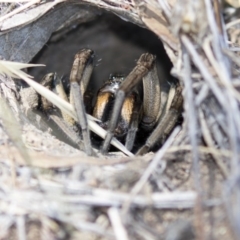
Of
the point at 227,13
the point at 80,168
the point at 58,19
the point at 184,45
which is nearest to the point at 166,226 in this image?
the point at 80,168

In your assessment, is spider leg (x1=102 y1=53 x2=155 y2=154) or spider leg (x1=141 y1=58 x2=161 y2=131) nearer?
spider leg (x1=102 y1=53 x2=155 y2=154)

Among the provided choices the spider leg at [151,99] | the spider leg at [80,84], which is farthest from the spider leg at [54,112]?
the spider leg at [151,99]

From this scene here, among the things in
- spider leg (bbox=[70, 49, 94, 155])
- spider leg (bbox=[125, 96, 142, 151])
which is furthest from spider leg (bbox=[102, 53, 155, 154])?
spider leg (bbox=[125, 96, 142, 151])

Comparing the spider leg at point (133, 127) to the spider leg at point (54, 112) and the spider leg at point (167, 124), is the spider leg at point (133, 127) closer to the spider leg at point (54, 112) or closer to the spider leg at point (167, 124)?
the spider leg at point (167, 124)

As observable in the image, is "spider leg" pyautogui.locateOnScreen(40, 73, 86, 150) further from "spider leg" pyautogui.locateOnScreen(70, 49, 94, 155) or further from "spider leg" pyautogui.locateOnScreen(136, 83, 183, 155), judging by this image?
"spider leg" pyautogui.locateOnScreen(136, 83, 183, 155)

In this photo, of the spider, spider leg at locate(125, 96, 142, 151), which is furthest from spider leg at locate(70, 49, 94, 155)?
spider leg at locate(125, 96, 142, 151)

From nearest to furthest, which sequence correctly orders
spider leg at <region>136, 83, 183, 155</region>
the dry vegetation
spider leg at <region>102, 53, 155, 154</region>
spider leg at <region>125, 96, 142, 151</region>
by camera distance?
the dry vegetation
spider leg at <region>102, 53, 155, 154</region>
spider leg at <region>136, 83, 183, 155</region>
spider leg at <region>125, 96, 142, 151</region>

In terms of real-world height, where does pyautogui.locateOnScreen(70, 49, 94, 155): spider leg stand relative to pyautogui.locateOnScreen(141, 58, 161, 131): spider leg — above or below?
above

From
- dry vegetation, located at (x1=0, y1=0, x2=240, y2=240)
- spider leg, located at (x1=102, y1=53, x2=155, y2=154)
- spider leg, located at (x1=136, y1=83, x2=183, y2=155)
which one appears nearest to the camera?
dry vegetation, located at (x1=0, y1=0, x2=240, y2=240)

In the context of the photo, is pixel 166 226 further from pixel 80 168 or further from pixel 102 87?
pixel 102 87
